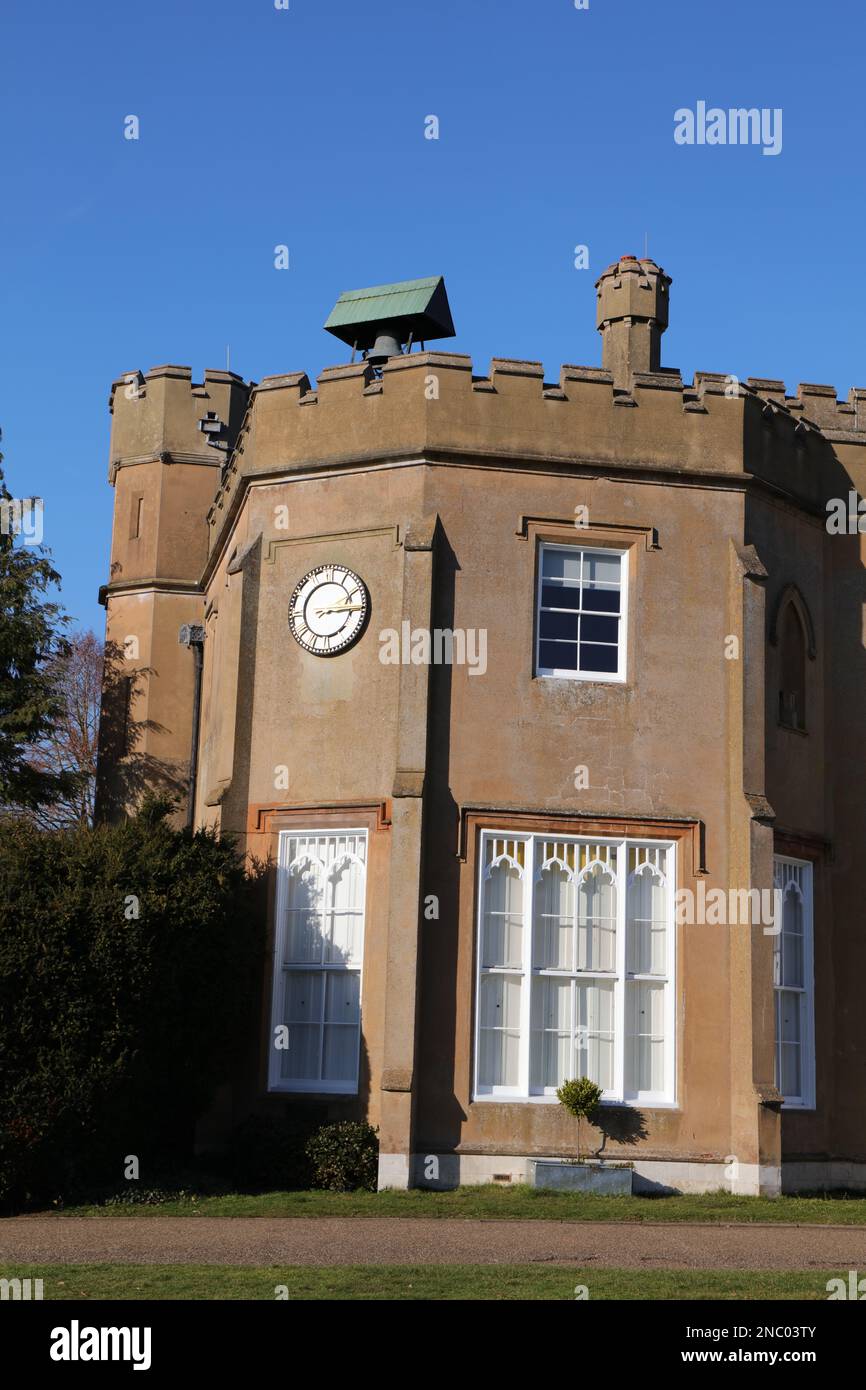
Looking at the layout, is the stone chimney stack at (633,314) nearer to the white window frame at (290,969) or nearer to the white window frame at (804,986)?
the white window frame at (804,986)

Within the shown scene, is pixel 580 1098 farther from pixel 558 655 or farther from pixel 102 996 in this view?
pixel 102 996

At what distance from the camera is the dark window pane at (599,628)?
17594mm

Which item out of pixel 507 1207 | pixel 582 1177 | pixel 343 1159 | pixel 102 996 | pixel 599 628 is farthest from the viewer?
pixel 599 628

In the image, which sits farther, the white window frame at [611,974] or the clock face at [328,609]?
the clock face at [328,609]

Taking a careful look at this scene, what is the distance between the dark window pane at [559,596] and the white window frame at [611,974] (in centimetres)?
256

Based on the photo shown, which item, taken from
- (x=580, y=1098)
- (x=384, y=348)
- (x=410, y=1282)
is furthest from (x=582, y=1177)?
(x=384, y=348)

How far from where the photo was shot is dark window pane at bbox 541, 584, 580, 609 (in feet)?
57.8

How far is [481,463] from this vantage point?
1758 centimetres

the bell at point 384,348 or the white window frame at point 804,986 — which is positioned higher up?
the bell at point 384,348

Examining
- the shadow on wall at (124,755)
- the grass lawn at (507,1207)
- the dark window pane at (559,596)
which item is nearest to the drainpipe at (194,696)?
the shadow on wall at (124,755)

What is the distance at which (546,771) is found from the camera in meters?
17.0

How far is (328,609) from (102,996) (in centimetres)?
530

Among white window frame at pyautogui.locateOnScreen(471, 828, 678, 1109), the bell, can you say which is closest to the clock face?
white window frame at pyautogui.locateOnScreen(471, 828, 678, 1109)

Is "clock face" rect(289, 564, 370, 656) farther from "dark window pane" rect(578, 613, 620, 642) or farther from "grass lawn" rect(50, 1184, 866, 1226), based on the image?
"grass lawn" rect(50, 1184, 866, 1226)
